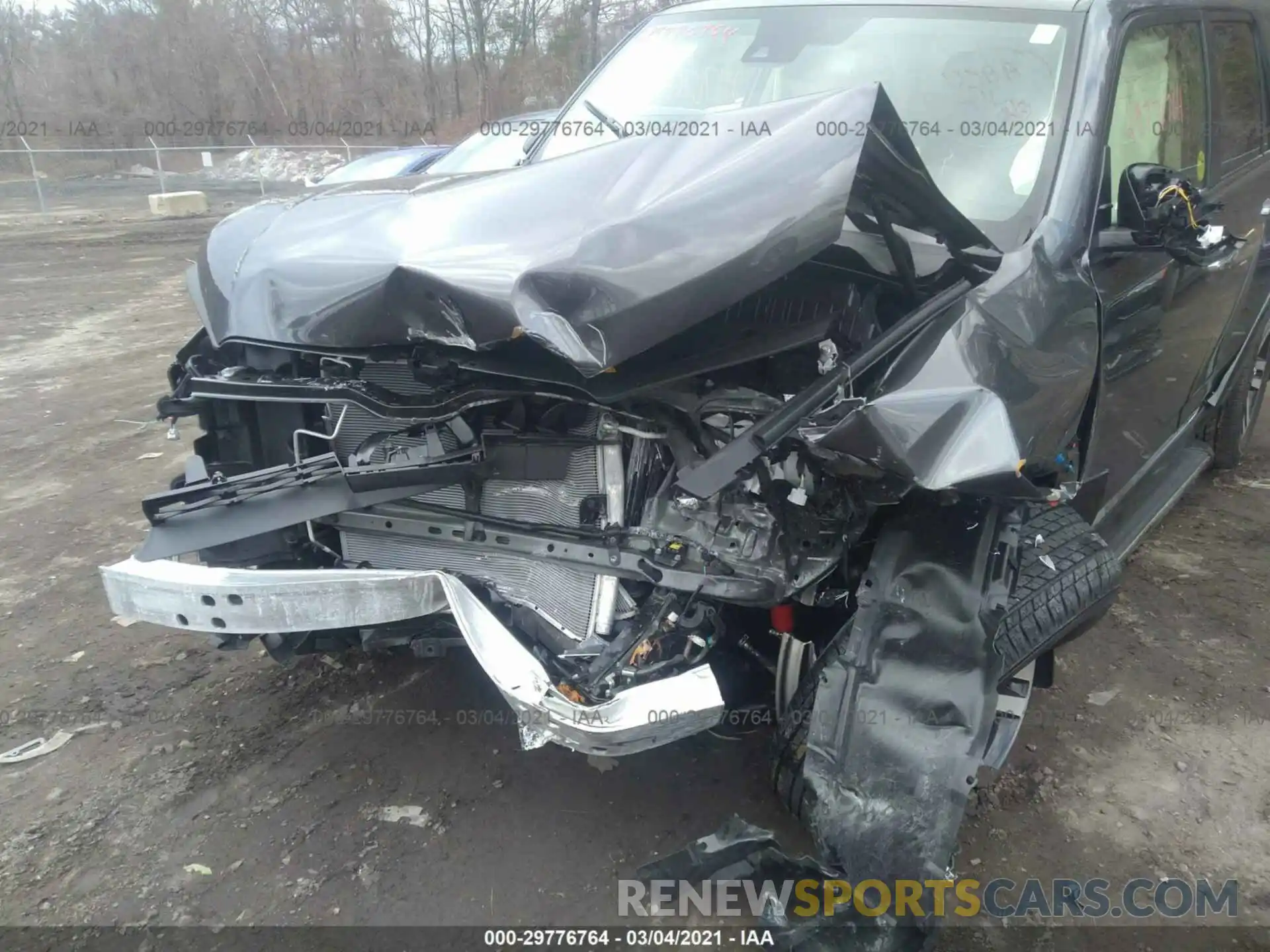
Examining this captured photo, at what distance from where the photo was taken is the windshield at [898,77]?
2.69m

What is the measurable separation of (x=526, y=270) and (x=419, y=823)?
162cm

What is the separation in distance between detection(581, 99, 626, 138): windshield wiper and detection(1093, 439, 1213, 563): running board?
7.05 feet

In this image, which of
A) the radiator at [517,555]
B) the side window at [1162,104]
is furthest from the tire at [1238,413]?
the radiator at [517,555]

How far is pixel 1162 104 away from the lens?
3.11 metres

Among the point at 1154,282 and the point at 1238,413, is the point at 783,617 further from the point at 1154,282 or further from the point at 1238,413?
the point at 1238,413

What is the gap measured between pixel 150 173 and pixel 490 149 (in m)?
22.5

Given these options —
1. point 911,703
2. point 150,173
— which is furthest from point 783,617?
point 150,173

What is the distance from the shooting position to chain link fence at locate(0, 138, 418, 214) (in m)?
19.2

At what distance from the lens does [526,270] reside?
6.22 ft

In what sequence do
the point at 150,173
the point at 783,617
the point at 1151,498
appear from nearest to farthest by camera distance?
the point at 783,617 → the point at 1151,498 → the point at 150,173

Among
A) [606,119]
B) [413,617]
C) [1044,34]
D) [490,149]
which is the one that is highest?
[1044,34]

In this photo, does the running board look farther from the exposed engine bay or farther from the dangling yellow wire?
the exposed engine bay

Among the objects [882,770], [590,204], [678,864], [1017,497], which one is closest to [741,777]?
[678,864]

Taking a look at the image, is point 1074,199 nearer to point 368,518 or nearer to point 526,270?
point 526,270
